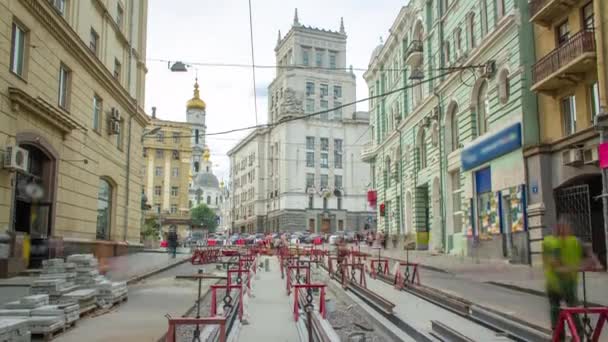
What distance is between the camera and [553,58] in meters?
19.9

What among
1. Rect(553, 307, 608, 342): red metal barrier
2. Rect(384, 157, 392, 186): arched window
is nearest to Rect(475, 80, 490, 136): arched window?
Rect(384, 157, 392, 186): arched window

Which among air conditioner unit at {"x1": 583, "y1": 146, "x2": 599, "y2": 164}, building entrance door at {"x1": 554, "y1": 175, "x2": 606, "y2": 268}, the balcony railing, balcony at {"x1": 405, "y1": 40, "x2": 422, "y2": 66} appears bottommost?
building entrance door at {"x1": 554, "y1": 175, "x2": 606, "y2": 268}

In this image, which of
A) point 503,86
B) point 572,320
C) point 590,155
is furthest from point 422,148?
point 572,320

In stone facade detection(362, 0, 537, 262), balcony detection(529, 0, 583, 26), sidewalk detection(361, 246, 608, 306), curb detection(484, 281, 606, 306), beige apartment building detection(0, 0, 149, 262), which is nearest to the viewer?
curb detection(484, 281, 606, 306)

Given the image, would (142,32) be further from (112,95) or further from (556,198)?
(556,198)

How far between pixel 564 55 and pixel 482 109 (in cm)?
819

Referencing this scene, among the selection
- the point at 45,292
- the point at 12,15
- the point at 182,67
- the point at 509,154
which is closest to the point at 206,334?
the point at 45,292

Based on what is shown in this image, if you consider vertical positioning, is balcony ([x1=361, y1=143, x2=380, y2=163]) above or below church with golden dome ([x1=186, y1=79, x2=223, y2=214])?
below

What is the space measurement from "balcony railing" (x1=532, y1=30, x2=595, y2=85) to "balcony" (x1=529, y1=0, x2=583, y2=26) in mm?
1487

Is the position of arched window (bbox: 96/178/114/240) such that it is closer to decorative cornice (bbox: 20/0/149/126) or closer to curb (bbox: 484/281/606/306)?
decorative cornice (bbox: 20/0/149/126)

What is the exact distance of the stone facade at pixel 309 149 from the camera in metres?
84.1

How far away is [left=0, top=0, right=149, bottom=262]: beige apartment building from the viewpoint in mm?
15648

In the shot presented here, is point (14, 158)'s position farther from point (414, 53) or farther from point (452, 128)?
point (414, 53)

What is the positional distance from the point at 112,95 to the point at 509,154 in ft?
58.2
